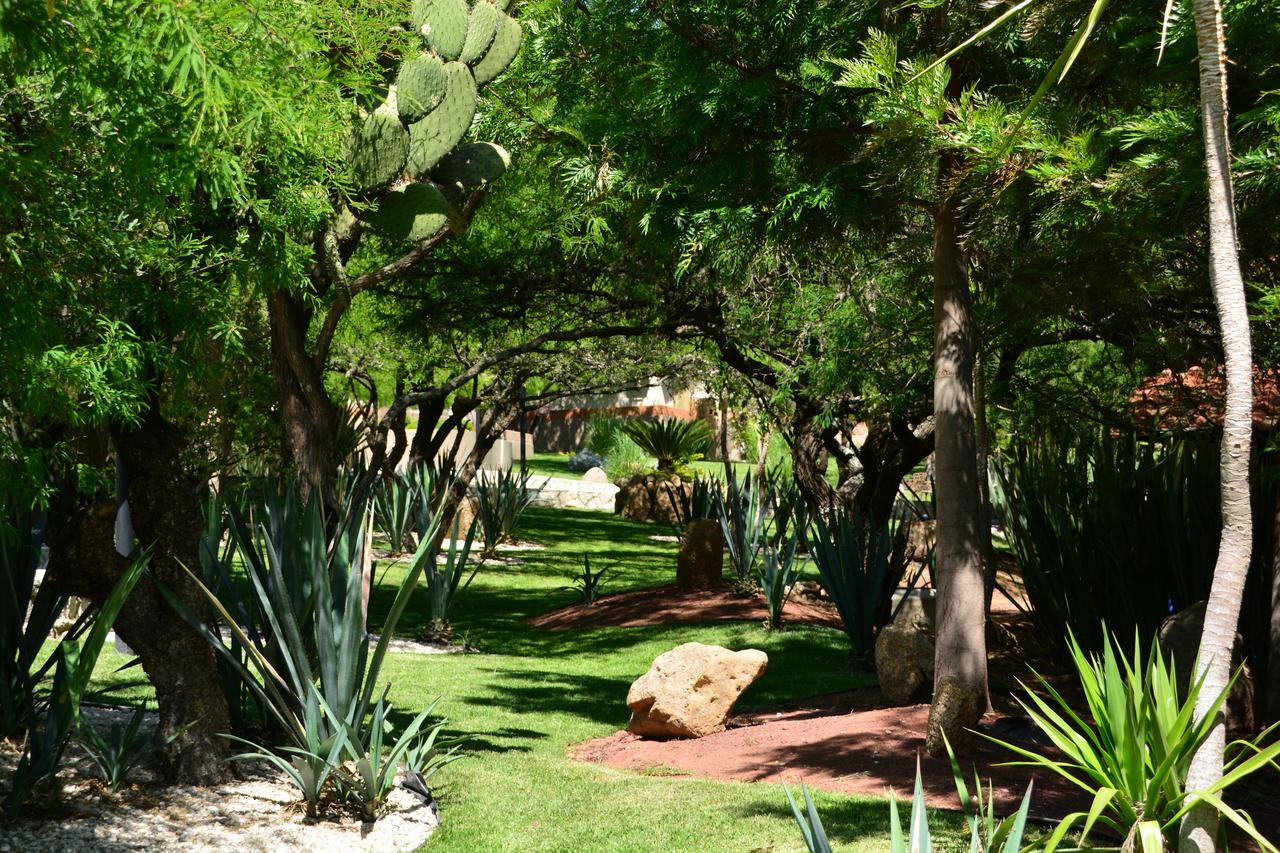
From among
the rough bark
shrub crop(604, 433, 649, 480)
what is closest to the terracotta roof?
the rough bark

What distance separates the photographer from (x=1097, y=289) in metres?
7.43

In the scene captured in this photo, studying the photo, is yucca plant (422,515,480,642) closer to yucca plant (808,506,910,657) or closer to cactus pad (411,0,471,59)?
yucca plant (808,506,910,657)

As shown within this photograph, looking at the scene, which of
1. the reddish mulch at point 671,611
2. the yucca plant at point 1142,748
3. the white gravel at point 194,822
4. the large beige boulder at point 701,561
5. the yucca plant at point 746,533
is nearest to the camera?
the yucca plant at point 1142,748

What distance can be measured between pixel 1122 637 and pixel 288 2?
6.11m

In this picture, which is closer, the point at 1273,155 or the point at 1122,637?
the point at 1273,155

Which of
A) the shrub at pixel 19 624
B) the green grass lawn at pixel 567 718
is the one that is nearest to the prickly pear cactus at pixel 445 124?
the shrub at pixel 19 624

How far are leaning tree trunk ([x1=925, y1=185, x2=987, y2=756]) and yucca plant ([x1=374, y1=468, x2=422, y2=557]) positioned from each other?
1041 centimetres

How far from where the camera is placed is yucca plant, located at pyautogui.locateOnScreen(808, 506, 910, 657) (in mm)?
9812

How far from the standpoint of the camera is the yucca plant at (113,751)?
5.47 m

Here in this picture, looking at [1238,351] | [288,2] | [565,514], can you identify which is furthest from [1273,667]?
[565,514]

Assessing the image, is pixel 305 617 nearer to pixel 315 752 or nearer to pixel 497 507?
pixel 315 752

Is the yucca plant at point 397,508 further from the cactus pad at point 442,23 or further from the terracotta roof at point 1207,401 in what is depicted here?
the terracotta roof at point 1207,401

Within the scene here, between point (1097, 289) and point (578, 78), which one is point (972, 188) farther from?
point (578, 78)

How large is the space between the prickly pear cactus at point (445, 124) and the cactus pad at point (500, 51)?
1.39 ft
